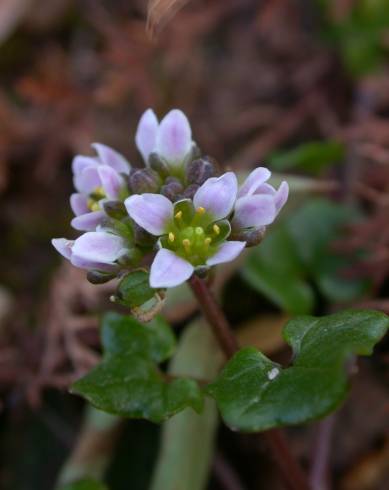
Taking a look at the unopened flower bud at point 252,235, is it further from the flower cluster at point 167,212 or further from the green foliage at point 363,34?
the green foliage at point 363,34

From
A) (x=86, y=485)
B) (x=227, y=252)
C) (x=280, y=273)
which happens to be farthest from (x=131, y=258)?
(x=280, y=273)

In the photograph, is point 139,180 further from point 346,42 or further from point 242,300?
point 346,42

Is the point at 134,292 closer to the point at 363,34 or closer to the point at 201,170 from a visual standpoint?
the point at 201,170

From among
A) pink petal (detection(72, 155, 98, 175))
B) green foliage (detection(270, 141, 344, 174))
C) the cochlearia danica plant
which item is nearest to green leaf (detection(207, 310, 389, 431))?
the cochlearia danica plant

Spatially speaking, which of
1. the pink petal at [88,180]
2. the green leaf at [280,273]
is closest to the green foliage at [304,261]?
the green leaf at [280,273]

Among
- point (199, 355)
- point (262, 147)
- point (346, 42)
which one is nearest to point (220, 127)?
point (262, 147)

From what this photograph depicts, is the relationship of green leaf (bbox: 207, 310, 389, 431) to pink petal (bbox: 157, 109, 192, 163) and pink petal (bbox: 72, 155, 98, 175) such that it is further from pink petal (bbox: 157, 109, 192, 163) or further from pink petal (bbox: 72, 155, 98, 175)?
pink petal (bbox: 72, 155, 98, 175)
